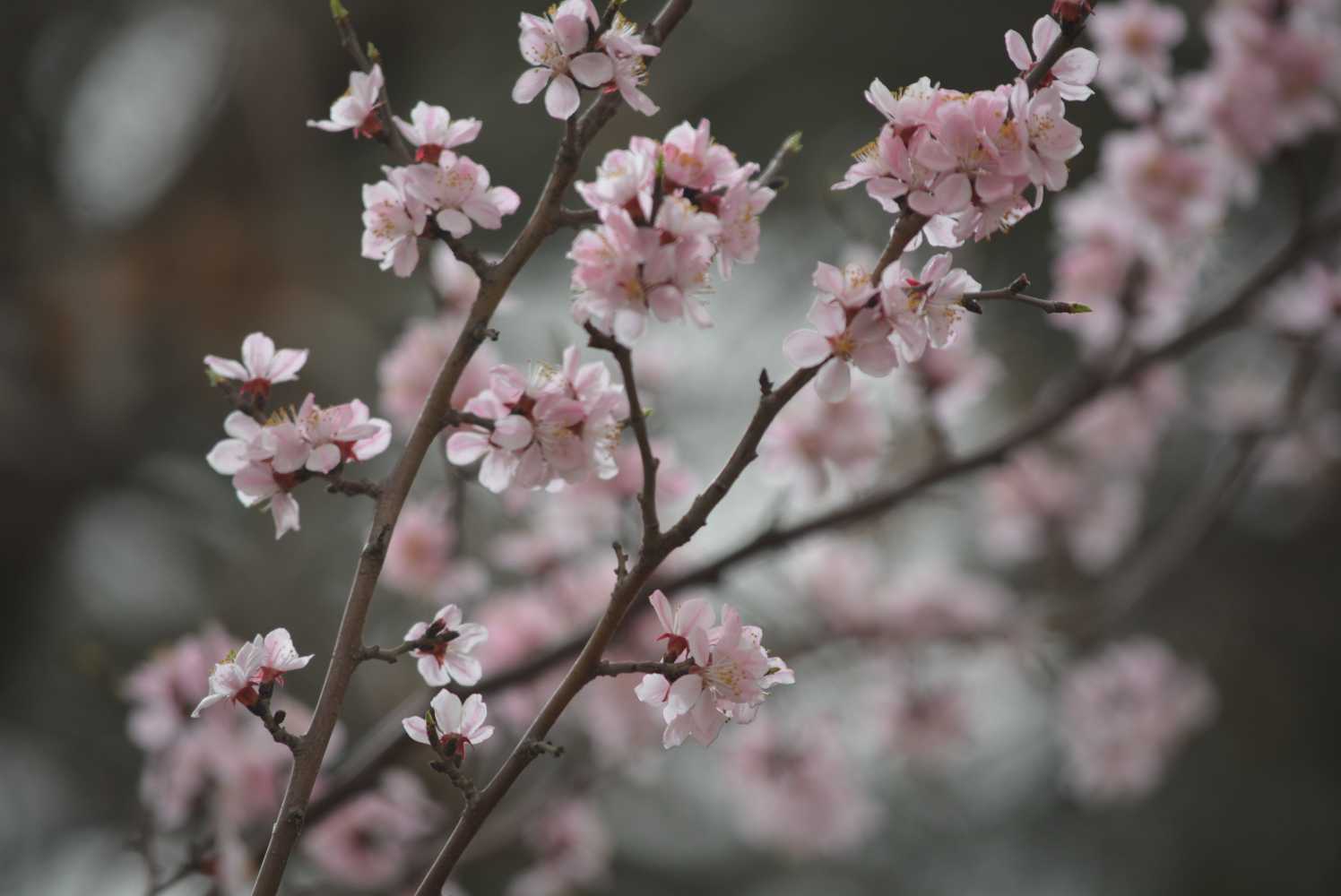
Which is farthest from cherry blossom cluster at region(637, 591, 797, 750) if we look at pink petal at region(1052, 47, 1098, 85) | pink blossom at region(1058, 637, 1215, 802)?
pink blossom at region(1058, 637, 1215, 802)

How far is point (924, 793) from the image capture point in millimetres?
2480

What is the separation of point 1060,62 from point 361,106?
354 millimetres

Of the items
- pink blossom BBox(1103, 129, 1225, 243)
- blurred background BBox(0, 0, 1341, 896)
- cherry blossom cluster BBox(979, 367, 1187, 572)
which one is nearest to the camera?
pink blossom BBox(1103, 129, 1225, 243)

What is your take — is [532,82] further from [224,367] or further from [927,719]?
[927,719]

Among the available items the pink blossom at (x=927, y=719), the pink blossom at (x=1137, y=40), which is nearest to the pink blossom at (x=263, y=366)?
the pink blossom at (x=1137, y=40)

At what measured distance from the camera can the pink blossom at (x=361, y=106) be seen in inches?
24.5

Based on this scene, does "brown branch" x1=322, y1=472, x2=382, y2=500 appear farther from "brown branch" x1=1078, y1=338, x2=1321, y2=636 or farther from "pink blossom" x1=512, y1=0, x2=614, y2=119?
"brown branch" x1=1078, y1=338, x2=1321, y2=636

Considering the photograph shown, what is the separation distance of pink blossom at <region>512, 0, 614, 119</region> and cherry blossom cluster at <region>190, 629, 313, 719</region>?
0.96 feet

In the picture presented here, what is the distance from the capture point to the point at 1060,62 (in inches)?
24.0

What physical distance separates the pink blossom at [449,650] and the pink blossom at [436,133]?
0.23m

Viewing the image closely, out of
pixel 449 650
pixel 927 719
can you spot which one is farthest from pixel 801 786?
pixel 449 650

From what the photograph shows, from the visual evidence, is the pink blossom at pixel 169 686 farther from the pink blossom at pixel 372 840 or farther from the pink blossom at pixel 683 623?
the pink blossom at pixel 683 623

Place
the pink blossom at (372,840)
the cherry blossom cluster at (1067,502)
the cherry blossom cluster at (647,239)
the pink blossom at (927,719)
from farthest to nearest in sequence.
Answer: the cherry blossom cluster at (1067,502) → the pink blossom at (927,719) → the pink blossom at (372,840) → the cherry blossom cluster at (647,239)

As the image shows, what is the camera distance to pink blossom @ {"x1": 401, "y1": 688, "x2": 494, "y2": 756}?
58cm
